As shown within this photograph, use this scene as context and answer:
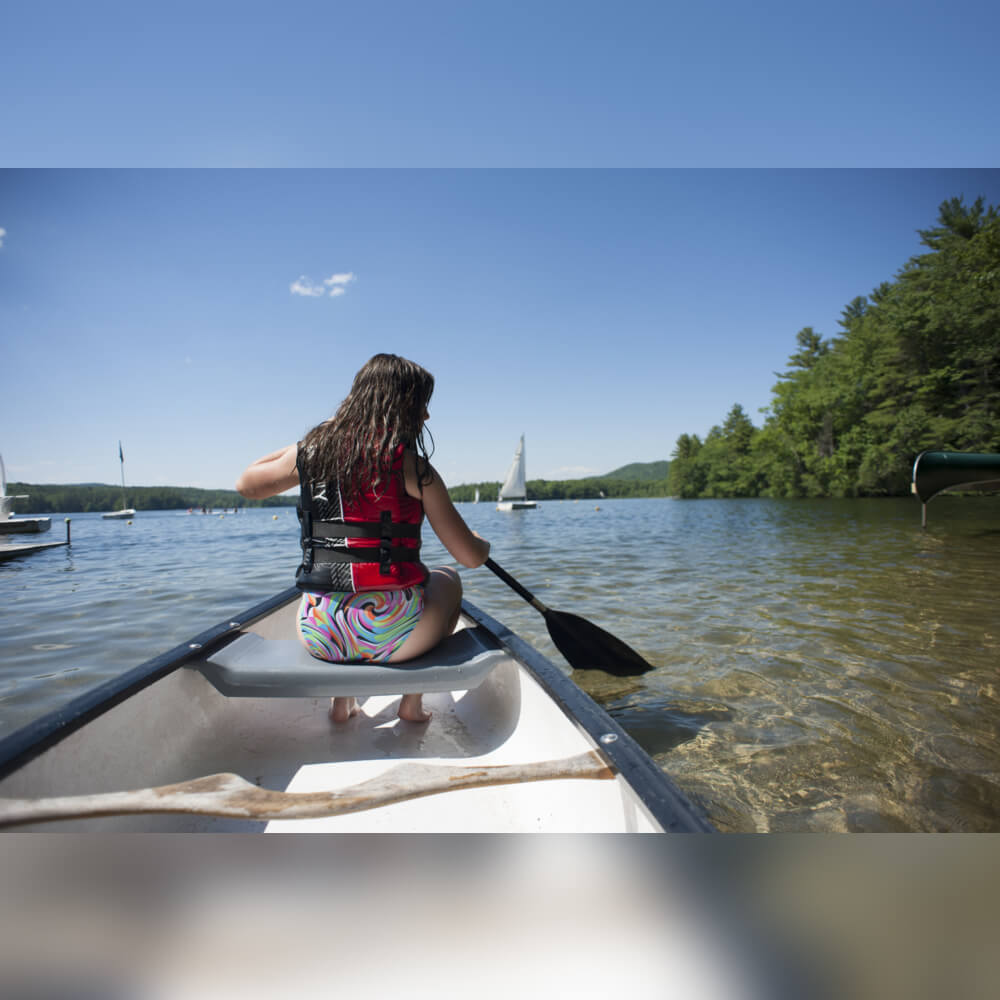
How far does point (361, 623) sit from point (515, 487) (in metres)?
41.1

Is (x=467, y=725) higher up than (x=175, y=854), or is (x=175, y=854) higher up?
(x=175, y=854)

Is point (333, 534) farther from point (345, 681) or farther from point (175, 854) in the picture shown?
point (175, 854)

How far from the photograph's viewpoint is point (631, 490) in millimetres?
115375

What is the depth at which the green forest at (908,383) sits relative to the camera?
2908cm

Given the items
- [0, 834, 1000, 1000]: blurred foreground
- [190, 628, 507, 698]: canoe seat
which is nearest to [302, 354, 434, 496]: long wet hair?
[190, 628, 507, 698]: canoe seat

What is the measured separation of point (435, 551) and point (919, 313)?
32.9 metres

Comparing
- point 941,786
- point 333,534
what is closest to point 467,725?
point 333,534

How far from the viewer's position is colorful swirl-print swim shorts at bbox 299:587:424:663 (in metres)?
2.10

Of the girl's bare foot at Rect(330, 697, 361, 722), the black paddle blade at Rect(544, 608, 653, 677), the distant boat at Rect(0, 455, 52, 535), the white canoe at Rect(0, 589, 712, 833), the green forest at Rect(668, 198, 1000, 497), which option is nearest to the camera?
the white canoe at Rect(0, 589, 712, 833)

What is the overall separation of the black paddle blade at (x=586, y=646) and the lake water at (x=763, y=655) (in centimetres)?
14

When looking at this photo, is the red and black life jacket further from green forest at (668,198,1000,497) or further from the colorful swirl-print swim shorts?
green forest at (668,198,1000,497)

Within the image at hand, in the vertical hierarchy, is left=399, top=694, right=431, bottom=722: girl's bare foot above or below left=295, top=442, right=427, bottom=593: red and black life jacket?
below

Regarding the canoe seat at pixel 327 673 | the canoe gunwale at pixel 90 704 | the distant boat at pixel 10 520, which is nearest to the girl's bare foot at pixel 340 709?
the canoe seat at pixel 327 673

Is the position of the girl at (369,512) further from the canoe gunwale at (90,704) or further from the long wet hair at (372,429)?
the canoe gunwale at (90,704)
